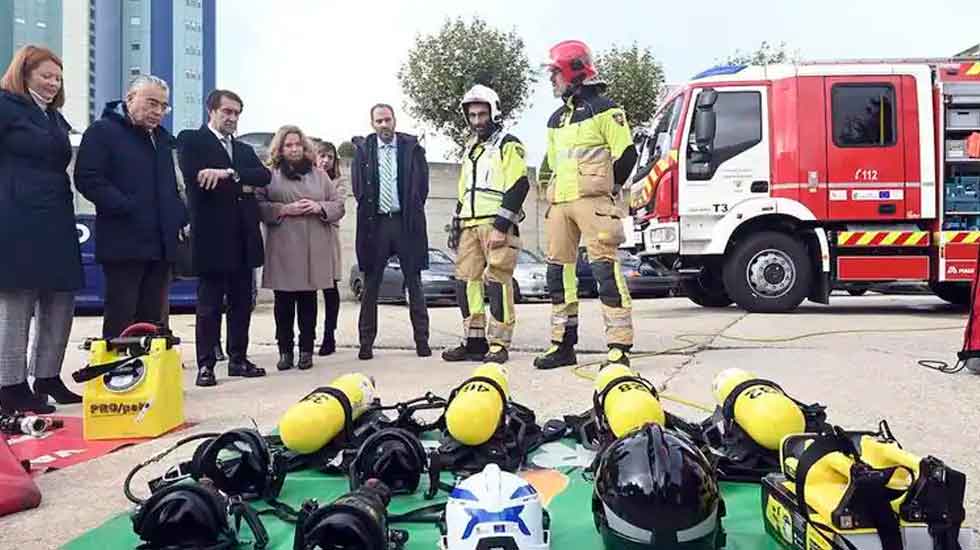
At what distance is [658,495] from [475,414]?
3.65 feet

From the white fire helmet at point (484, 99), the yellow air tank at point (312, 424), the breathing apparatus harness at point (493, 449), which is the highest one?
the white fire helmet at point (484, 99)

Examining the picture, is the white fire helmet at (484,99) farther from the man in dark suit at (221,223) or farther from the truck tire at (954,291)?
the truck tire at (954,291)

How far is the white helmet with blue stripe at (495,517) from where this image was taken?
6.37 feet

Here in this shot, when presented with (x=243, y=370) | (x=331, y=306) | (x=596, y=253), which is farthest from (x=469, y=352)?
(x=243, y=370)

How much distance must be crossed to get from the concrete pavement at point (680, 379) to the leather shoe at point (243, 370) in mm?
91

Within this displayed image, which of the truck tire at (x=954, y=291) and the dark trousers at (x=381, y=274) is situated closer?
the dark trousers at (x=381, y=274)

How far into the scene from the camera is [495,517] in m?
1.96

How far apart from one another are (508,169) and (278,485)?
349 cm

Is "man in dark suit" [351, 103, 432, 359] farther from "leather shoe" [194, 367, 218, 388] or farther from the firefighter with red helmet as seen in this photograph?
"leather shoe" [194, 367, 218, 388]

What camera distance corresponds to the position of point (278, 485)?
111 inches

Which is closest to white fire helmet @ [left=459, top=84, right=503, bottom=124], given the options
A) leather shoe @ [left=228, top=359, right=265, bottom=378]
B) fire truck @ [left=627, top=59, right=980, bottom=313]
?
leather shoe @ [left=228, top=359, right=265, bottom=378]

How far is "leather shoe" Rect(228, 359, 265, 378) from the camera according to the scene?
5488 mm

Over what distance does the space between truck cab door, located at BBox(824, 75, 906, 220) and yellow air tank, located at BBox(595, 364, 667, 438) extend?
7.26 meters

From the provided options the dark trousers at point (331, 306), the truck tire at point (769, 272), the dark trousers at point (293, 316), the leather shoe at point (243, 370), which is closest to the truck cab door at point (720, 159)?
the truck tire at point (769, 272)
